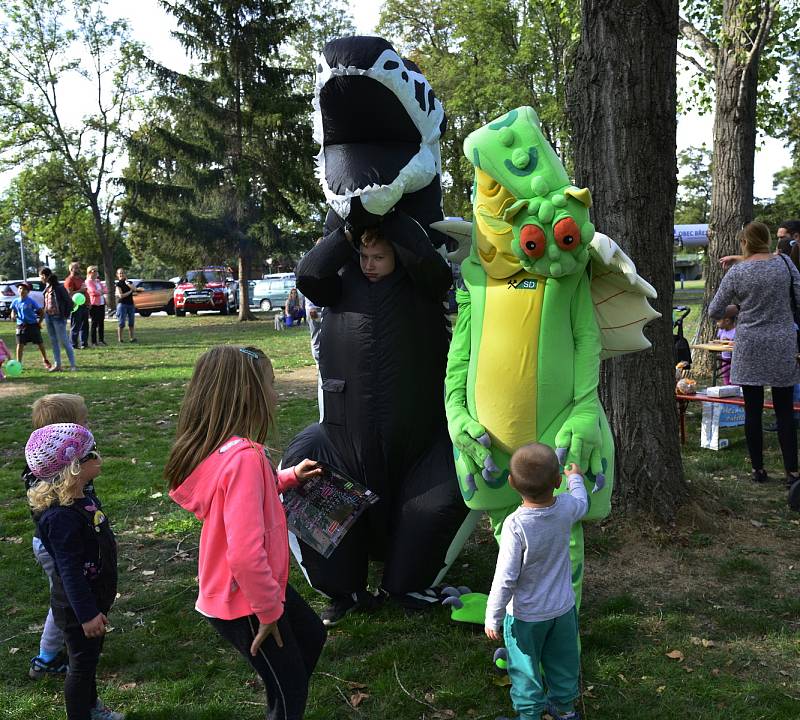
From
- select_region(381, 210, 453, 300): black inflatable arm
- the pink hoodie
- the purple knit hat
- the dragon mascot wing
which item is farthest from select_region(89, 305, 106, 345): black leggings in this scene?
the pink hoodie

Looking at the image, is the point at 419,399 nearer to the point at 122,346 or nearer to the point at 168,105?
the point at 122,346

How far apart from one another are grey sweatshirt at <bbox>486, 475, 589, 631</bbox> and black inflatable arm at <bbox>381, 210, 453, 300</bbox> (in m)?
1.35

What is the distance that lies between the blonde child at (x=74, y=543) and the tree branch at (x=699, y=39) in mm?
9975

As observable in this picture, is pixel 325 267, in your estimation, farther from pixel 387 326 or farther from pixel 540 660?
pixel 540 660

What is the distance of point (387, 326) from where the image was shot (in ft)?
12.0

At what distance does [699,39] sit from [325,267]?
904cm

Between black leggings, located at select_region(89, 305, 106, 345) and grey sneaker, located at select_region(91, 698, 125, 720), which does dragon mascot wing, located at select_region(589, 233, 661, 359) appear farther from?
black leggings, located at select_region(89, 305, 106, 345)

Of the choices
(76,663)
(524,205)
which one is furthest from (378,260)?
(76,663)

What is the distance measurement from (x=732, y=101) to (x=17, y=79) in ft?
87.5

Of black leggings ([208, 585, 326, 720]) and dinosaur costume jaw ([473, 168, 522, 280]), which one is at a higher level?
dinosaur costume jaw ([473, 168, 522, 280])

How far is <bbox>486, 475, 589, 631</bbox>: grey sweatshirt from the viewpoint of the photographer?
2596mm

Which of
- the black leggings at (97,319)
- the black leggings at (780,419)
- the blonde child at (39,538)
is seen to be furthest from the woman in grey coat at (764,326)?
the black leggings at (97,319)

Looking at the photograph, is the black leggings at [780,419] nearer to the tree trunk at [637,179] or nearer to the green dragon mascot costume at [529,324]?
the tree trunk at [637,179]

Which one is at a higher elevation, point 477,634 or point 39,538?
point 39,538
